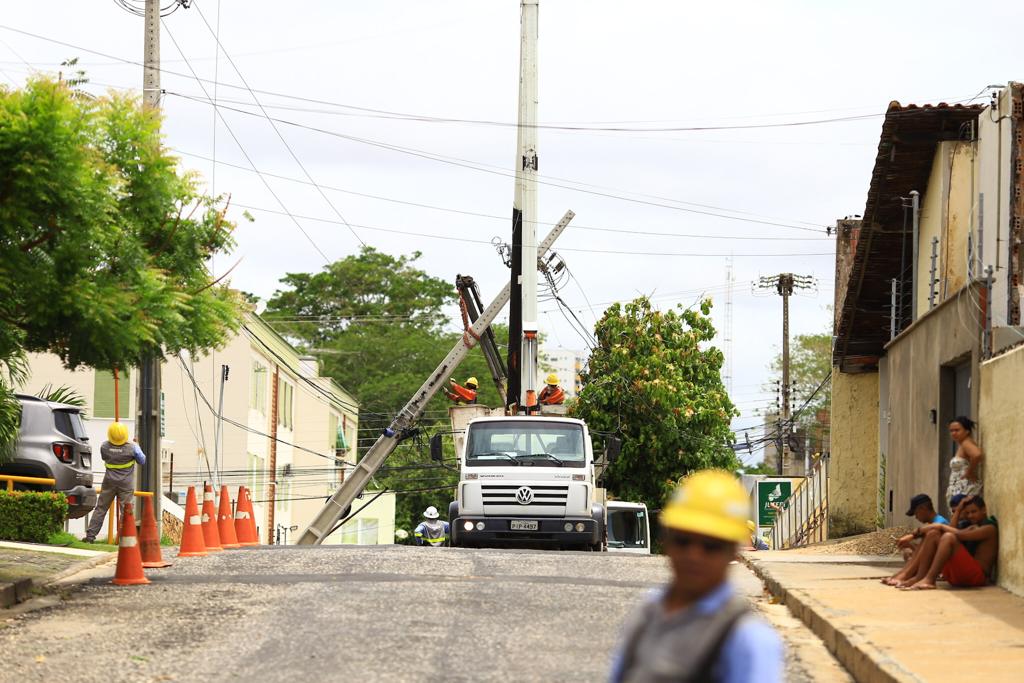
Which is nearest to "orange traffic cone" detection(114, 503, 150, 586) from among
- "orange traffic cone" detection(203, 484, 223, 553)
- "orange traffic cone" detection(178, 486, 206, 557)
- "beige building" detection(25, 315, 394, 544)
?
"orange traffic cone" detection(178, 486, 206, 557)

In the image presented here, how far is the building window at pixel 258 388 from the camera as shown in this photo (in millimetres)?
47000

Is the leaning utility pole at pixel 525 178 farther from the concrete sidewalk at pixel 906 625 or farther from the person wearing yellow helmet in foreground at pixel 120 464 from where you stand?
the concrete sidewalk at pixel 906 625

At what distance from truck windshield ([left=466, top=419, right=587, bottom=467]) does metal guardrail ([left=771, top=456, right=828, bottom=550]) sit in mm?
7426

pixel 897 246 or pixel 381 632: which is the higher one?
pixel 897 246

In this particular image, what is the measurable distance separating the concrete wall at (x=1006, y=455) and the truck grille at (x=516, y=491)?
8.13 metres

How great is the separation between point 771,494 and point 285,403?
62.3 ft

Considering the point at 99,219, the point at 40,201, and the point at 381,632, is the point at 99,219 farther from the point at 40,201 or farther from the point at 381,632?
the point at 381,632

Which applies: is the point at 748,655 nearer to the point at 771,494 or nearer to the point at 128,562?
the point at 128,562

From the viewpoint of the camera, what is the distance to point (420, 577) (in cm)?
1502

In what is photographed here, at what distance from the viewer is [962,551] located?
13930mm

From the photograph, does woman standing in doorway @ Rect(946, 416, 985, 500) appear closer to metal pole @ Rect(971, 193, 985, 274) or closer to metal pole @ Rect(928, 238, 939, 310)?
metal pole @ Rect(971, 193, 985, 274)

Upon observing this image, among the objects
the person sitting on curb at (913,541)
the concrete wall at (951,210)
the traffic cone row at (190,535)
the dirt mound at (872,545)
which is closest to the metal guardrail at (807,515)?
the dirt mound at (872,545)

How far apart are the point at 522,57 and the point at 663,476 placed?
1656 cm

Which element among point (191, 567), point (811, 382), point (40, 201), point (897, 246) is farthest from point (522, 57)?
point (811, 382)
